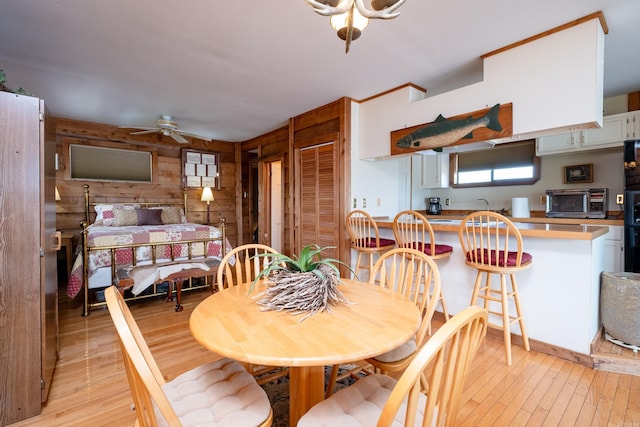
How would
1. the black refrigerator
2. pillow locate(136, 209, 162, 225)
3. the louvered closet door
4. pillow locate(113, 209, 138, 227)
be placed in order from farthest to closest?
pillow locate(136, 209, 162, 225)
pillow locate(113, 209, 138, 227)
the louvered closet door
the black refrigerator

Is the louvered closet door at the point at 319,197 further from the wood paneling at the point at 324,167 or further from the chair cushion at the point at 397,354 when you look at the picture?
the chair cushion at the point at 397,354

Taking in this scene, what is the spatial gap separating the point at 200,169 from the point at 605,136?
6.26 meters

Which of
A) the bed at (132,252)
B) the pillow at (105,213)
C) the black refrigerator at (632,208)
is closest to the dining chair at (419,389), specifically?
the bed at (132,252)

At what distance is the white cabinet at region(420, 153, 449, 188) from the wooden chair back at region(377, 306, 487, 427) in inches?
175

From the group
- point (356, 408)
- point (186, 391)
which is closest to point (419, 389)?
point (356, 408)

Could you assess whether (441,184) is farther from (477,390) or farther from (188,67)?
(188,67)

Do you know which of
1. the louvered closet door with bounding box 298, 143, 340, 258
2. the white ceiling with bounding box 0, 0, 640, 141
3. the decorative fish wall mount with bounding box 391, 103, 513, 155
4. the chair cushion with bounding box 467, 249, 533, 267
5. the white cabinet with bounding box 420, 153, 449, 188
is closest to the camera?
the white ceiling with bounding box 0, 0, 640, 141

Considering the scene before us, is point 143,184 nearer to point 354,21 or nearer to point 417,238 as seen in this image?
point 417,238

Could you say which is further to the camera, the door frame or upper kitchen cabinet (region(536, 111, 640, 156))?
the door frame

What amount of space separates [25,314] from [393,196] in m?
3.87

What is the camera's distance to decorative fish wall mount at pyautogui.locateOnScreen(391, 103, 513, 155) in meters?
2.55

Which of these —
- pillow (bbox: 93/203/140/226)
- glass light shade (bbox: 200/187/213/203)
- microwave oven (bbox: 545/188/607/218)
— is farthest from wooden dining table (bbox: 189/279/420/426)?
glass light shade (bbox: 200/187/213/203)

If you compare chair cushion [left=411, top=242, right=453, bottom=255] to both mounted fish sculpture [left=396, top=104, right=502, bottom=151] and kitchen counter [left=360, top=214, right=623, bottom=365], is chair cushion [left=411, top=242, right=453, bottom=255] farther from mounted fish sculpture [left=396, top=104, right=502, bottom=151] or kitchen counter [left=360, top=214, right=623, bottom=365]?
mounted fish sculpture [left=396, top=104, right=502, bottom=151]

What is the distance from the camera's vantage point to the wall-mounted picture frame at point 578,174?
371 cm
